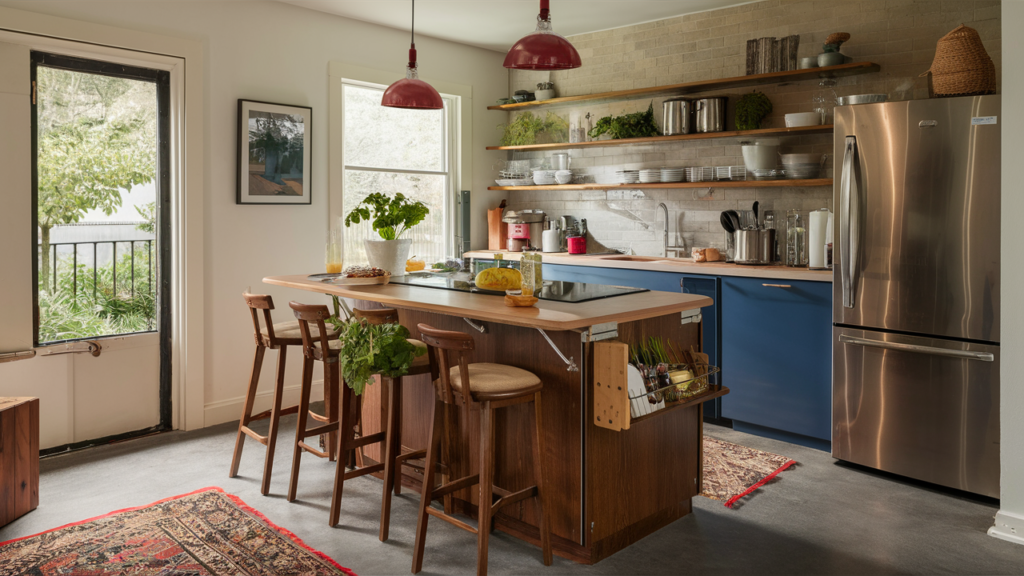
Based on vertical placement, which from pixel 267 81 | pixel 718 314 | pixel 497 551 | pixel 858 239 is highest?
pixel 267 81

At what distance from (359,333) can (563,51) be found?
135cm

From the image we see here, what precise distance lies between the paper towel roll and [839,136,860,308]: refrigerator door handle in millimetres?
491

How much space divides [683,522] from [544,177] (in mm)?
3393

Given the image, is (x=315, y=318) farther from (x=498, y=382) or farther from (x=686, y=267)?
(x=686, y=267)

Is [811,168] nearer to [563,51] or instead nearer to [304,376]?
[563,51]

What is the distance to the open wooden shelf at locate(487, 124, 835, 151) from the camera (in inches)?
183

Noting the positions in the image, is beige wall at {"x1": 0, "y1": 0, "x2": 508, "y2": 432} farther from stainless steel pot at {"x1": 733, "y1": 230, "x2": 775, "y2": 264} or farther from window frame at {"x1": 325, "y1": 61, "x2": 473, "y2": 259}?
stainless steel pot at {"x1": 733, "y1": 230, "x2": 775, "y2": 264}

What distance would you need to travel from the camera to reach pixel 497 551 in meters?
3.00

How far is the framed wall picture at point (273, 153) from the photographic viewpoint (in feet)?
15.8

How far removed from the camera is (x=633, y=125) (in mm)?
5516

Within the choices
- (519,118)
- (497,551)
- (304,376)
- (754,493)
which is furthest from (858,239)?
(519,118)

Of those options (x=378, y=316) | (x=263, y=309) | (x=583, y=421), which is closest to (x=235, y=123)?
(x=263, y=309)

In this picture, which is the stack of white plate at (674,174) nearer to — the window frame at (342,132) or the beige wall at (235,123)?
the window frame at (342,132)

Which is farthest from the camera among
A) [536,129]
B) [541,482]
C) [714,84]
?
[536,129]
